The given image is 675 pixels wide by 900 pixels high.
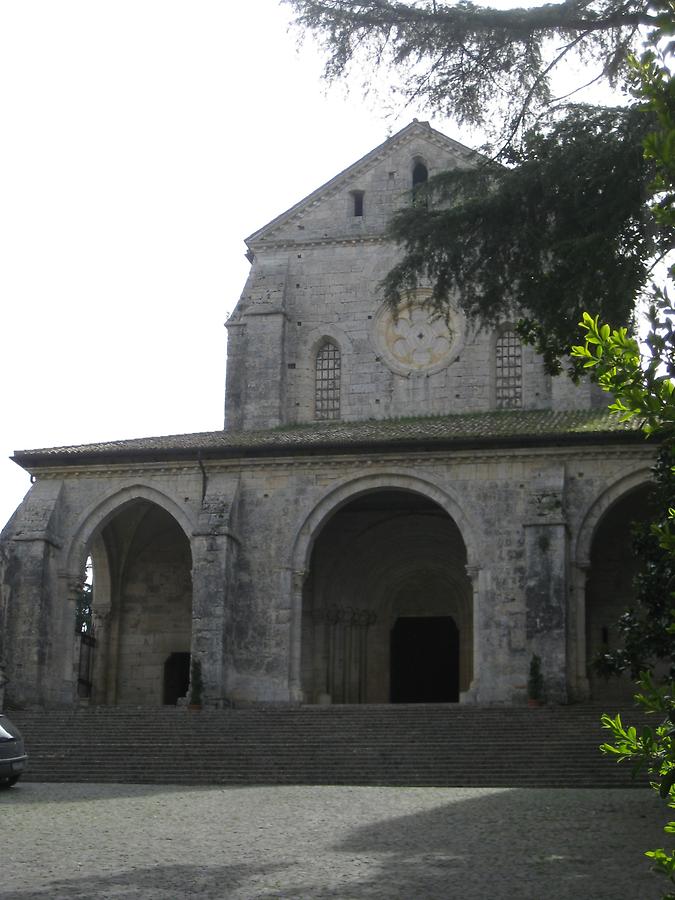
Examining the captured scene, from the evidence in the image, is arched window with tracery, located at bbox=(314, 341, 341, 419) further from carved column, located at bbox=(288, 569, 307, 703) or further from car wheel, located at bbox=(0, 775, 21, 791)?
car wheel, located at bbox=(0, 775, 21, 791)

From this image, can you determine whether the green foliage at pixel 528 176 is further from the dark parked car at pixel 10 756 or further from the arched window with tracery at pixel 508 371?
the arched window with tracery at pixel 508 371

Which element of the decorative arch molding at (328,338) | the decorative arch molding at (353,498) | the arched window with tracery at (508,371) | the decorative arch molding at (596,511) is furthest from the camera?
the decorative arch molding at (328,338)

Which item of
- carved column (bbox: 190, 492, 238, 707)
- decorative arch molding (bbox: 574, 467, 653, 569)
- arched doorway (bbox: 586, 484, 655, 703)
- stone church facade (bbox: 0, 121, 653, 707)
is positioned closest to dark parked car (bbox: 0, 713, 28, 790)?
carved column (bbox: 190, 492, 238, 707)

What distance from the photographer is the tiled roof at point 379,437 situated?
90.7 feet

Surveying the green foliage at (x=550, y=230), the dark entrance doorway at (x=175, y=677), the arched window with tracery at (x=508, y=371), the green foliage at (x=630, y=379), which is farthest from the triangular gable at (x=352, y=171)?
the green foliage at (x=630, y=379)

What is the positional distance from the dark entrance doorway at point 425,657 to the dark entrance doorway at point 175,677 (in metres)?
5.04

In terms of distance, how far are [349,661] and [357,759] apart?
10219mm

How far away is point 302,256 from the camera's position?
3403 cm

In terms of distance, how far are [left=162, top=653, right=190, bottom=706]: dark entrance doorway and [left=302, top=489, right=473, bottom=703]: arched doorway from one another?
365cm

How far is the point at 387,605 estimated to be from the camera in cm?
3275

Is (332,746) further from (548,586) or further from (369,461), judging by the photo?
(369,461)

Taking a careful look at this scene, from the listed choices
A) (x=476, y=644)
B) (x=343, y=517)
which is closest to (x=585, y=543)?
(x=476, y=644)

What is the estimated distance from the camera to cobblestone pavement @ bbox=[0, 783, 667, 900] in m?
10.7

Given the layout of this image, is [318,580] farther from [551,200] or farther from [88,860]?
[88,860]
